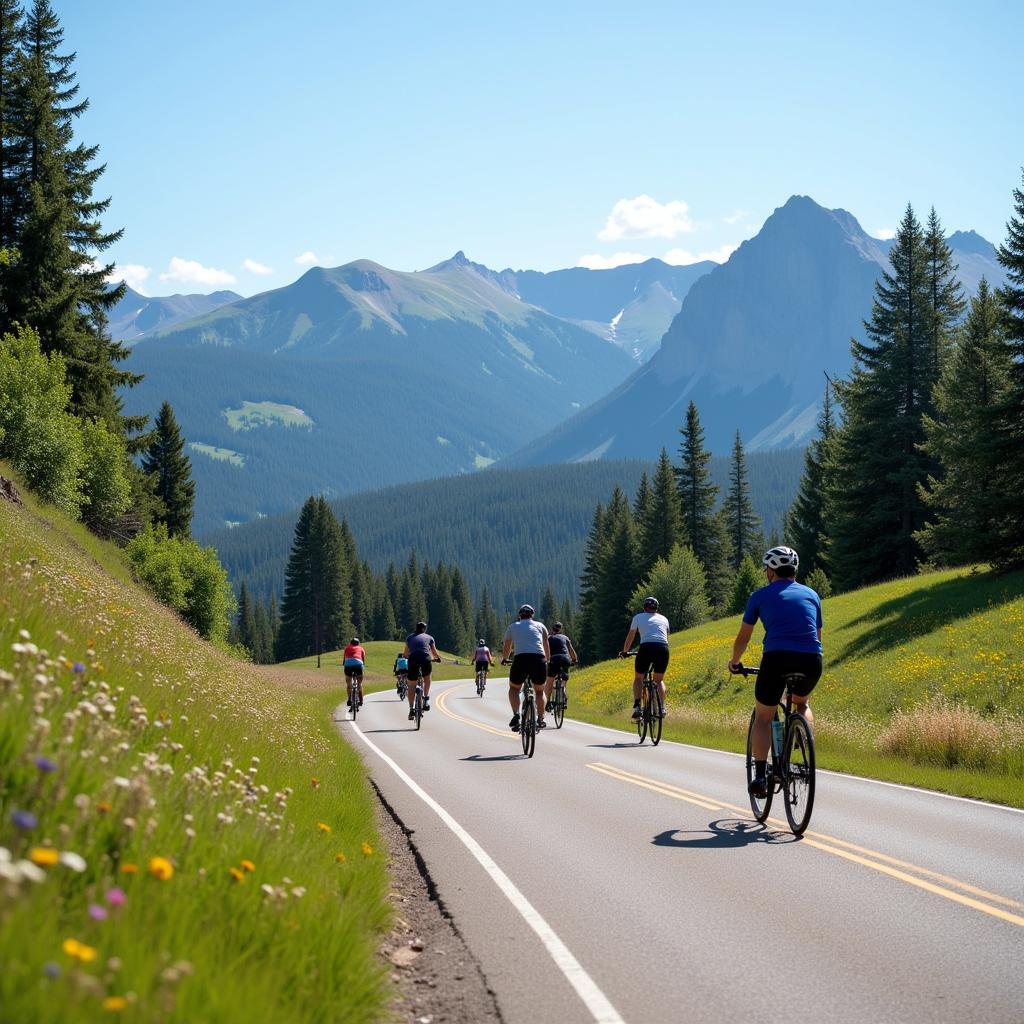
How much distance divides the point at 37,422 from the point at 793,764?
28.6 m

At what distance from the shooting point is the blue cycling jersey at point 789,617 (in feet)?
30.4

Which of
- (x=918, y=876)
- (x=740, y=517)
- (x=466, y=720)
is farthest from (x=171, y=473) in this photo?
(x=918, y=876)

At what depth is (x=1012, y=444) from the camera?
→ 3212 cm

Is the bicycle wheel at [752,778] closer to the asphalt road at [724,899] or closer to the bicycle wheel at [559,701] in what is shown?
the asphalt road at [724,899]

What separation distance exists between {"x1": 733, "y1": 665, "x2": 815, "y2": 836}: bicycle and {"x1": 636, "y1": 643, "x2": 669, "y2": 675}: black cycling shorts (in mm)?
8401

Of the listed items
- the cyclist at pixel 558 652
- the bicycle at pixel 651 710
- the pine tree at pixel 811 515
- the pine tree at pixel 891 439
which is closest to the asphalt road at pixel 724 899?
the bicycle at pixel 651 710

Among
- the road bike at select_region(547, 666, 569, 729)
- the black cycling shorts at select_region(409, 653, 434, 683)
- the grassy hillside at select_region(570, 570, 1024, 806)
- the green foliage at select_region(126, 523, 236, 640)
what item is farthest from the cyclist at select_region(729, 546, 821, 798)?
the green foliage at select_region(126, 523, 236, 640)

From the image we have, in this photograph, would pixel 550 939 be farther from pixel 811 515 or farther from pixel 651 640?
pixel 811 515

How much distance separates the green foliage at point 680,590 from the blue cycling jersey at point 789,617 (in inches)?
2152

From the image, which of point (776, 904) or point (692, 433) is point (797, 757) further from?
point (692, 433)

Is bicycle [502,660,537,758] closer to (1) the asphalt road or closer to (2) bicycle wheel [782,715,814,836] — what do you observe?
(1) the asphalt road

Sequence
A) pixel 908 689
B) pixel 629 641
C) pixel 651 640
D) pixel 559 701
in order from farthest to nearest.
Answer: pixel 559 701, pixel 908 689, pixel 651 640, pixel 629 641

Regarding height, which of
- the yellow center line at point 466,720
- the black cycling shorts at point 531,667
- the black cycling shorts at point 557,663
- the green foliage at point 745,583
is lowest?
the yellow center line at point 466,720

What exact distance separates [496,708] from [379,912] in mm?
31912
